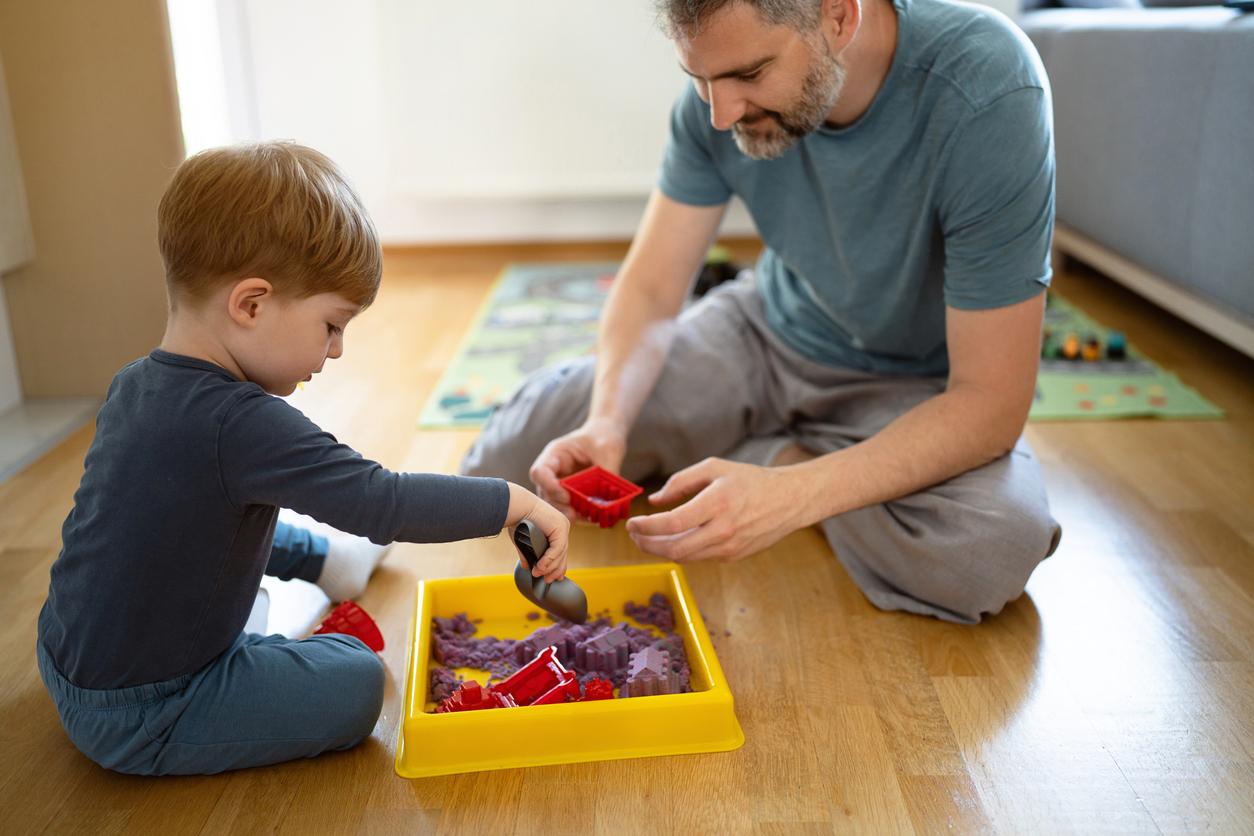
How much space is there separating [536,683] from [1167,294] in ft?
5.43

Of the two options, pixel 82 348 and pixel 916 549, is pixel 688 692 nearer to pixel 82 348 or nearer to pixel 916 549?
pixel 916 549

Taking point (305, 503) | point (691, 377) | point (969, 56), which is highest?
point (969, 56)

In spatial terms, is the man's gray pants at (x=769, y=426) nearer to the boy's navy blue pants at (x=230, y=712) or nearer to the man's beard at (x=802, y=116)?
the man's beard at (x=802, y=116)

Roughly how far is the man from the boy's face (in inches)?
13.9

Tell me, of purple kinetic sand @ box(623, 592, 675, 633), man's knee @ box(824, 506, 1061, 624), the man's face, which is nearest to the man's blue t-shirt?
the man's face

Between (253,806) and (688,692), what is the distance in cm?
Result: 42

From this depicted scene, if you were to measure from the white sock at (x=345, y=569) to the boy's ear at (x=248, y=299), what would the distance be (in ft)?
1.43

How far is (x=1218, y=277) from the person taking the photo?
1.95 meters

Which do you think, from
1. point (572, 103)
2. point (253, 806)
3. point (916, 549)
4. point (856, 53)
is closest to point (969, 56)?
point (856, 53)

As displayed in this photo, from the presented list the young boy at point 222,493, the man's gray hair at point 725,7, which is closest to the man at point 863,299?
→ the man's gray hair at point 725,7

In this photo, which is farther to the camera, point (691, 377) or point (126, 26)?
point (126, 26)

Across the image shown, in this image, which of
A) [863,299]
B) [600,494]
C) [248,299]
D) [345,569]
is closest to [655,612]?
[600,494]

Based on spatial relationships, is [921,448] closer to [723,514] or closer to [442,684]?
[723,514]

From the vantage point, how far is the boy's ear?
38.4 inches
